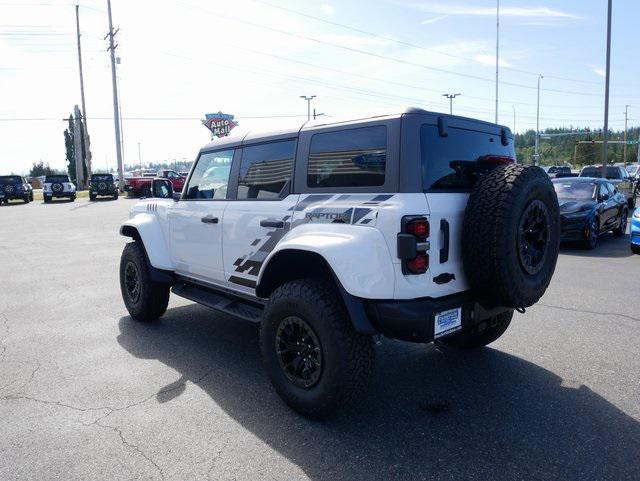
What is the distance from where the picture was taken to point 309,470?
2676 millimetres

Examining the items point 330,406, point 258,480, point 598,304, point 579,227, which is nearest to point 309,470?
point 258,480

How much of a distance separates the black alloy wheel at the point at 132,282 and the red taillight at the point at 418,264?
356 cm

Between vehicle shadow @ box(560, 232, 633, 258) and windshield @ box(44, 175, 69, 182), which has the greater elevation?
windshield @ box(44, 175, 69, 182)

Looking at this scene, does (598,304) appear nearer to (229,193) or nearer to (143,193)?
(229,193)

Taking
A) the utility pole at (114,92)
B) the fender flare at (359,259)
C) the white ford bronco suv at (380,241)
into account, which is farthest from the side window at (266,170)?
the utility pole at (114,92)

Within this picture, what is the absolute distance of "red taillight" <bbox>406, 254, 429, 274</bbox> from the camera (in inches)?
115

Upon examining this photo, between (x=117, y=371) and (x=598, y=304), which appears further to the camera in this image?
(x=598, y=304)

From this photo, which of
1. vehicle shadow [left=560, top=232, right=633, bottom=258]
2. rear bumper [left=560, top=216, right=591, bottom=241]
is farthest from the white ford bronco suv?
rear bumper [left=560, top=216, right=591, bottom=241]

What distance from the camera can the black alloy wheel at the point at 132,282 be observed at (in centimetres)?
545

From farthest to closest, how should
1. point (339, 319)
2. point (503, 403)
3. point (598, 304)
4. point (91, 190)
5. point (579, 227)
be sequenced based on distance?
point (91, 190)
point (579, 227)
point (598, 304)
point (503, 403)
point (339, 319)

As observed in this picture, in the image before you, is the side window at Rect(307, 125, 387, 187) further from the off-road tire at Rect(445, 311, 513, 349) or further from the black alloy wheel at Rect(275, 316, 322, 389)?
the off-road tire at Rect(445, 311, 513, 349)

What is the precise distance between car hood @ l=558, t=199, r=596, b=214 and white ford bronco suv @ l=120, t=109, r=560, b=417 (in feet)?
24.6

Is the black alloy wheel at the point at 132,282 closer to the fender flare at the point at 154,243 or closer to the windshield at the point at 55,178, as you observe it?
the fender flare at the point at 154,243

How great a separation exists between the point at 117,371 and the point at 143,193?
1215 inches
